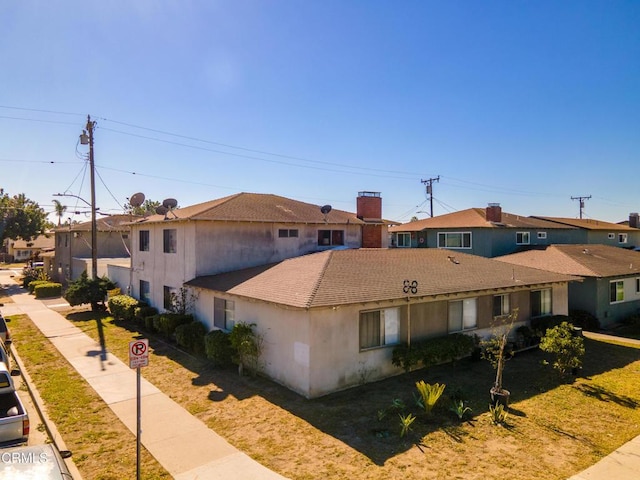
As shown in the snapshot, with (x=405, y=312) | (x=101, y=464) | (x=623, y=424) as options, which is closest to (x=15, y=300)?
(x=101, y=464)

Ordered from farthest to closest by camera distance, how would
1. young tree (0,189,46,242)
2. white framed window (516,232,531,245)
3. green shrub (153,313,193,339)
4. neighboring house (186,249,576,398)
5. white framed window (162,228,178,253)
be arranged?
young tree (0,189,46,242)
white framed window (516,232,531,245)
white framed window (162,228,178,253)
green shrub (153,313,193,339)
neighboring house (186,249,576,398)

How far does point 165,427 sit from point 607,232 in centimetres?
4461

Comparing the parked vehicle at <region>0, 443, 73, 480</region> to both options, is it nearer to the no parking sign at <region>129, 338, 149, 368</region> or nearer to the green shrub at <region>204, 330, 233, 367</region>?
the no parking sign at <region>129, 338, 149, 368</region>

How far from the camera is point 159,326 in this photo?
776 inches

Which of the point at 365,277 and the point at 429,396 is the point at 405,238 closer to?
the point at 365,277

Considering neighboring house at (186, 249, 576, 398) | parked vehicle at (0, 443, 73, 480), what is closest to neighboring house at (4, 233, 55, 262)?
neighboring house at (186, 249, 576, 398)

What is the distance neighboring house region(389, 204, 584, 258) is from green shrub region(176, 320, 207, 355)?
23388mm

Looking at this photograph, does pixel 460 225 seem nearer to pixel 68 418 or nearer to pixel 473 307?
pixel 473 307

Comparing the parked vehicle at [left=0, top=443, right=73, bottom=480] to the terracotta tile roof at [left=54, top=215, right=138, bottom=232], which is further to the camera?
the terracotta tile roof at [left=54, top=215, right=138, bottom=232]

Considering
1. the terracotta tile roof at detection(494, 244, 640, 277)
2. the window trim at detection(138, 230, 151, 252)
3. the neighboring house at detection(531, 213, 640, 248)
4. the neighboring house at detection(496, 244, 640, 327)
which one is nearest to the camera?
the neighboring house at detection(496, 244, 640, 327)

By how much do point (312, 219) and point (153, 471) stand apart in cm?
1650

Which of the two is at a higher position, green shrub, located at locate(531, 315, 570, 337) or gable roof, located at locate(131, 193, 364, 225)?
gable roof, located at locate(131, 193, 364, 225)

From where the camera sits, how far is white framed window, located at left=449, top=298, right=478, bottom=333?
15.8m

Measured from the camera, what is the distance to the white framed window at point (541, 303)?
19203mm
